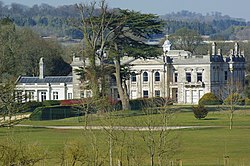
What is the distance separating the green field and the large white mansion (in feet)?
75.4

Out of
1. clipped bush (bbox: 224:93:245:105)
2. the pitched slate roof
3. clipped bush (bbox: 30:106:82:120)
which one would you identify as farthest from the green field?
the pitched slate roof

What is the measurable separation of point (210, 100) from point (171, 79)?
36.2 ft

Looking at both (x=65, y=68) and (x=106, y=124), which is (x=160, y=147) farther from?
(x=65, y=68)

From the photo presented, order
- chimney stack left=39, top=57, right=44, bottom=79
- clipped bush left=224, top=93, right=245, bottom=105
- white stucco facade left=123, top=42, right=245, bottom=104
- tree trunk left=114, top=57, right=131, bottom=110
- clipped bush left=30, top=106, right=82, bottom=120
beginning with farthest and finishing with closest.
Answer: white stucco facade left=123, top=42, right=245, bottom=104
chimney stack left=39, top=57, right=44, bottom=79
tree trunk left=114, top=57, right=131, bottom=110
clipped bush left=30, top=106, right=82, bottom=120
clipped bush left=224, top=93, right=245, bottom=105

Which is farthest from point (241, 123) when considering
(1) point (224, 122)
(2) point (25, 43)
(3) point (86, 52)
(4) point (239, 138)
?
(2) point (25, 43)

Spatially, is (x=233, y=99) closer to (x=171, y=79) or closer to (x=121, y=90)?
(x=121, y=90)

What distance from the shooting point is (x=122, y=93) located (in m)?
70.8

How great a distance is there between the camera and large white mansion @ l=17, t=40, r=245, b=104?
287ft

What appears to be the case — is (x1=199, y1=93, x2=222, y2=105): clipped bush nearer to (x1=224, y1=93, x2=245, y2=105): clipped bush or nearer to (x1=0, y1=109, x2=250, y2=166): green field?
(x1=224, y1=93, x2=245, y2=105): clipped bush

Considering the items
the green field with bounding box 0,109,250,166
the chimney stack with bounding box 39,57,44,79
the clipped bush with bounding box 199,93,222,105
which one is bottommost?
the clipped bush with bounding box 199,93,222,105

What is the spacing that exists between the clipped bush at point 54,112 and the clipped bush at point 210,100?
1753cm

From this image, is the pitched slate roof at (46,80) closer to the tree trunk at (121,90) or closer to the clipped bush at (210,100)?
the clipped bush at (210,100)

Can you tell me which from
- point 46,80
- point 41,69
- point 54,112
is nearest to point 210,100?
point 46,80

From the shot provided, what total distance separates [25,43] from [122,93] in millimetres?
26887
